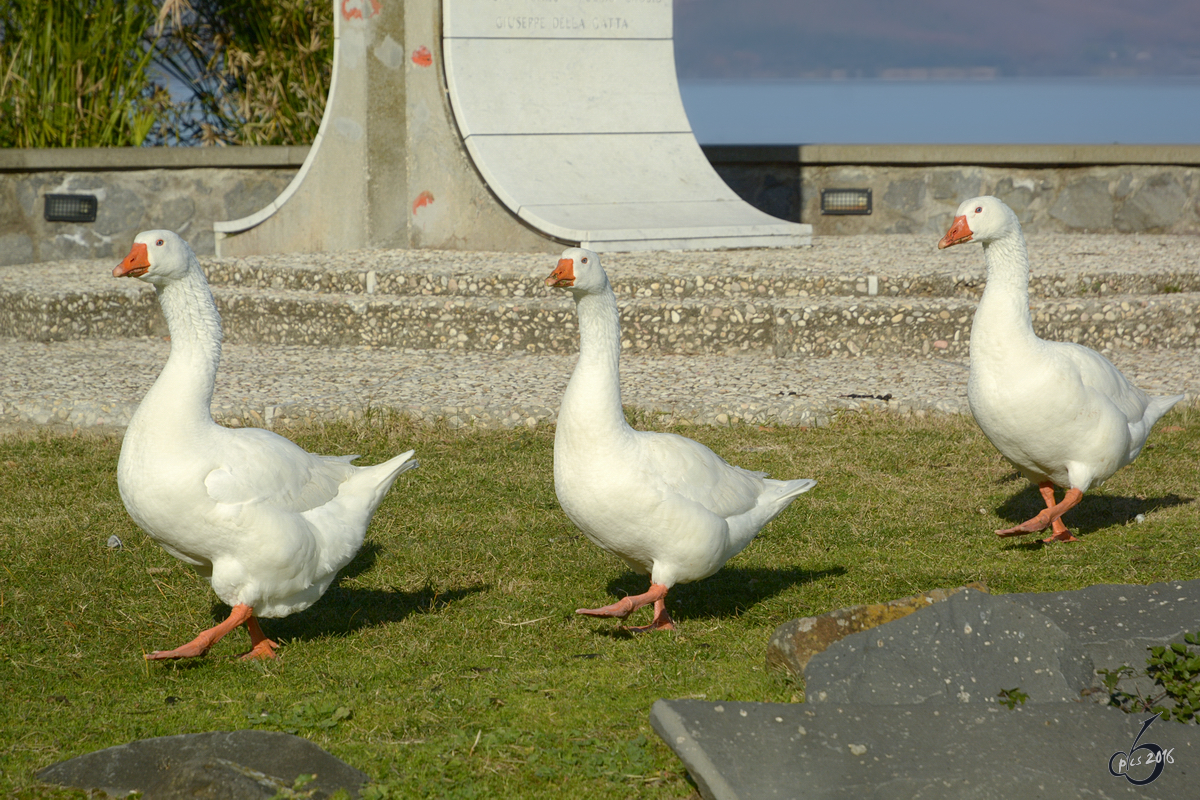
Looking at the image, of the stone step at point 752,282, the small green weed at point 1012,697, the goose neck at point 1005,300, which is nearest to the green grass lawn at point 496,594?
the small green weed at point 1012,697

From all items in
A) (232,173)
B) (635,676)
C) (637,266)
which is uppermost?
(232,173)

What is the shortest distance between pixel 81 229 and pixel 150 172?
3.47 ft

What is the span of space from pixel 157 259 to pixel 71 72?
11.3 meters

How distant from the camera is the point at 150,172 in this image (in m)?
13.5

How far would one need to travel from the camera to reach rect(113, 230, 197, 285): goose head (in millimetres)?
4367

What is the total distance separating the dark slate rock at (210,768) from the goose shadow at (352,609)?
52.0 inches

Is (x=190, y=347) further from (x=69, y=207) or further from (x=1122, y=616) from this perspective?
(x=69, y=207)

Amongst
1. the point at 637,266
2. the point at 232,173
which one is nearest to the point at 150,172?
the point at 232,173

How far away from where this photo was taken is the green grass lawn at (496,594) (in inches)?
151

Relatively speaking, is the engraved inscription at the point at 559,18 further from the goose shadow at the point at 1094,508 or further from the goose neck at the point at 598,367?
the goose neck at the point at 598,367

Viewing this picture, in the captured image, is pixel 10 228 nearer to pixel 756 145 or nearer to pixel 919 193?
pixel 756 145

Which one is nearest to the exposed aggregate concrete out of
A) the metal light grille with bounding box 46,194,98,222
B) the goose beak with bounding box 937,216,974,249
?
the metal light grille with bounding box 46,194,98,222

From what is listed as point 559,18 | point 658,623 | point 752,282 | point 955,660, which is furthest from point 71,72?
point 955,660

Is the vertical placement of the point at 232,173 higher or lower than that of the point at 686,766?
higher
